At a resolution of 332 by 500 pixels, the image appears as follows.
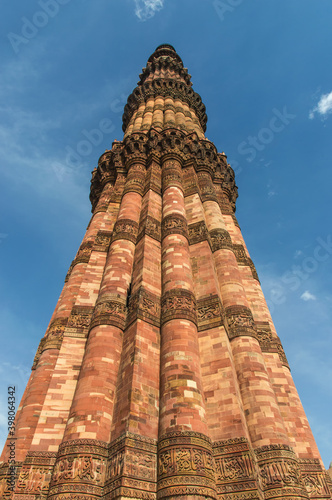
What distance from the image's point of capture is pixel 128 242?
1128 centimetres

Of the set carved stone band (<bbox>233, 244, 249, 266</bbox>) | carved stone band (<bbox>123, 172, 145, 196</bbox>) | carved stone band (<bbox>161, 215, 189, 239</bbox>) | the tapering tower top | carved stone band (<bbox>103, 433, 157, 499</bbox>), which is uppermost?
the tapering tower top

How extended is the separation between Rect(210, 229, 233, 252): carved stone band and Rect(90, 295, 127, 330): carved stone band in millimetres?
4346

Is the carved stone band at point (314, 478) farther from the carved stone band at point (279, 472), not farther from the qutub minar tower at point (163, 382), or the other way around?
the carved stone band at point (279, 472)

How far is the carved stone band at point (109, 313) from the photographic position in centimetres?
861

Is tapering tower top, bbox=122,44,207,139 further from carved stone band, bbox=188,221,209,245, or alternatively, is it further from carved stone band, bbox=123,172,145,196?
carved stone band, bbox=188,221,209,245

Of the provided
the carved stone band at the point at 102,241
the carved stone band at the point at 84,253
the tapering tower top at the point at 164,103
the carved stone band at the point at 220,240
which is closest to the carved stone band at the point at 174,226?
the carved stone band at the point at 220,240

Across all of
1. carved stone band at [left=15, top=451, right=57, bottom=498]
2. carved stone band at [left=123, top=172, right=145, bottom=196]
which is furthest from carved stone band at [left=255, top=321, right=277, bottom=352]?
carved stone band at [left=123, top=172, right=145, bottom=196]

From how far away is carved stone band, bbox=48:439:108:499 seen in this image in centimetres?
581

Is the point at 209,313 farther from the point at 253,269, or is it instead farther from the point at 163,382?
the point at 253,269

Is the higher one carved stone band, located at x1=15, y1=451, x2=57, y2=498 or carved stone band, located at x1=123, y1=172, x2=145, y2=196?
carved stone band, located at x1=123, y1=172, x2=145, y2=196

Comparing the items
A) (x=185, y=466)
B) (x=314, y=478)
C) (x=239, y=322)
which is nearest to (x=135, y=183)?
(x=239, y=322)

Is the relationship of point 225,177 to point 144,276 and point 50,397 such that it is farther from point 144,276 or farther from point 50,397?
point 50,397

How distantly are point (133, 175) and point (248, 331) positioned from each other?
8.44m

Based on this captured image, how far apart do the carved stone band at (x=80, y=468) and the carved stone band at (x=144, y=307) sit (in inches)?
116
